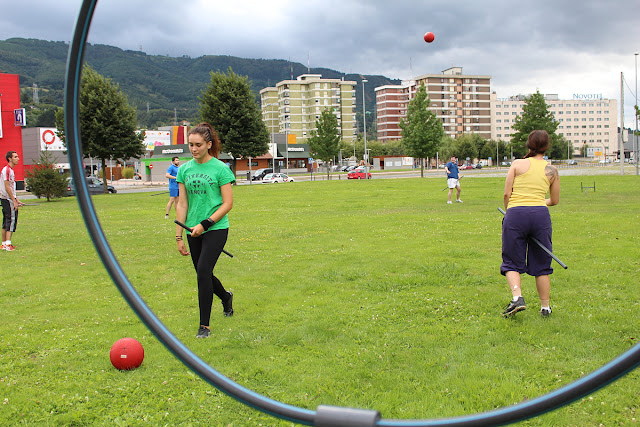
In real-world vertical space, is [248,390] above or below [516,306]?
above

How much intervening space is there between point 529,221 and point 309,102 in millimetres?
166087

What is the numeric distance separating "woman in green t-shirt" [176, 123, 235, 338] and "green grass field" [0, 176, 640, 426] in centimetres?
63

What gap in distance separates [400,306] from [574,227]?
29.9 ft

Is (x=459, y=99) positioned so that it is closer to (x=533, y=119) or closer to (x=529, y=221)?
(x=533, y=119)

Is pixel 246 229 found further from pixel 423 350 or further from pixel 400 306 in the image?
pixel 423 350

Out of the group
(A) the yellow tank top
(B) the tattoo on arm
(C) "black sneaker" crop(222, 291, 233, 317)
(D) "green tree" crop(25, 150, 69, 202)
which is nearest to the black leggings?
(C) "black sneaker" crop(222, 291, 233, 317)

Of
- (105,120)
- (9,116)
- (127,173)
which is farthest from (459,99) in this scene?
(9,116)

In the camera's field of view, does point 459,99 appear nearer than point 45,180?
No

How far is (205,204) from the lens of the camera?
560 centimetres

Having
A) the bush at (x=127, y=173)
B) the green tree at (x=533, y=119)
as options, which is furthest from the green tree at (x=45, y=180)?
the bush at (x=127, y=173)

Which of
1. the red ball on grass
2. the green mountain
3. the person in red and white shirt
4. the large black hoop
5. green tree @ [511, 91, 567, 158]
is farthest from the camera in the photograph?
green tree @ [511, 91, 567, 158]

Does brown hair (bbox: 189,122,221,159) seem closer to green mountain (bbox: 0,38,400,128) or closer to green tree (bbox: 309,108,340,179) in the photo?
green mountain (bbox: 0,38,400,128)

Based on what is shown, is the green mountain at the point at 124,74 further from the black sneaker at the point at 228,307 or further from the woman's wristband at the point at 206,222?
the black sneaker at the point at 228,307

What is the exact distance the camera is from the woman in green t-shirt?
5.52m
